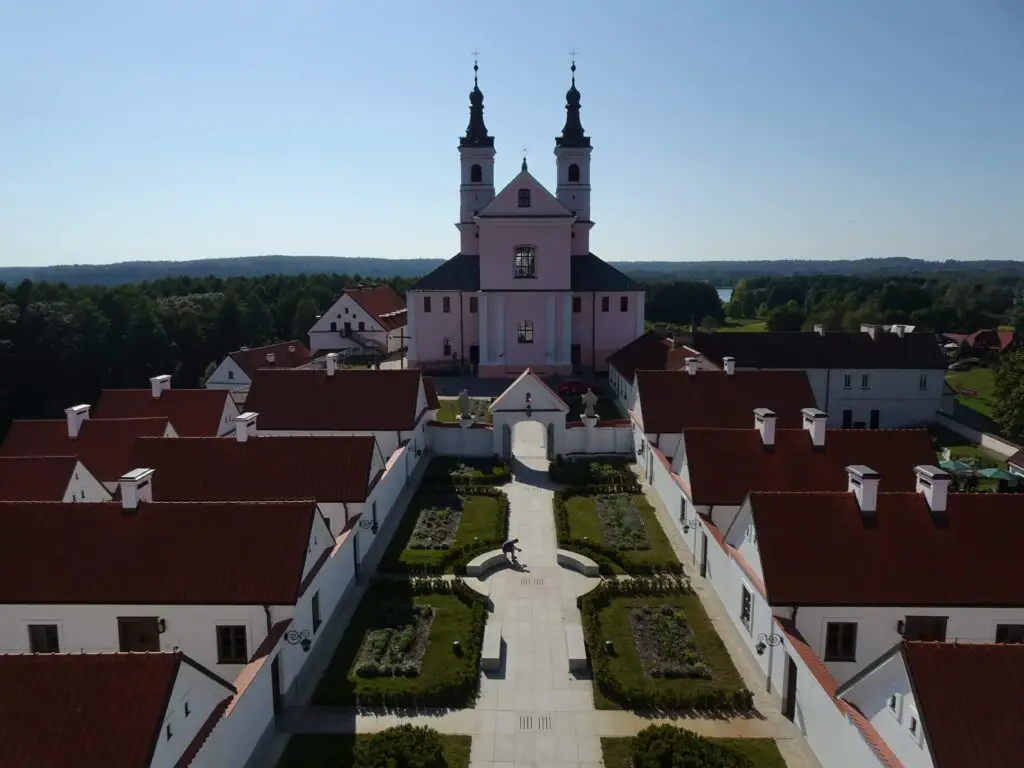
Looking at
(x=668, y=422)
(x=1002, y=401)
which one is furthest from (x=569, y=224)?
(x=1002, y=401)

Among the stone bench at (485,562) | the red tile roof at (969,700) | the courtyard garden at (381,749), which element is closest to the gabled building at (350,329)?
the stone bench at (485,562)

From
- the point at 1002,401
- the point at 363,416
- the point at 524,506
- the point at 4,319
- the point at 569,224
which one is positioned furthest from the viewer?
the point at 4,319

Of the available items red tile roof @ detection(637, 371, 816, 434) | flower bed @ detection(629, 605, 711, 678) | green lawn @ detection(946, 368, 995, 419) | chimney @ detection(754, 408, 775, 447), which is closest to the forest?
green lawn @ detection(946, 368, 995, 419)

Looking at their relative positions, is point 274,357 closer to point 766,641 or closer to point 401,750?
point 401,750

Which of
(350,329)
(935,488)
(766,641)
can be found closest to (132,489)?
(766,641)

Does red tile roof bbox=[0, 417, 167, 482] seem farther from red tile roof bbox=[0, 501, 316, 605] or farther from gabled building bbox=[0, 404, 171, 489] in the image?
red tile roof bbox=[0, 501, 316, 605]

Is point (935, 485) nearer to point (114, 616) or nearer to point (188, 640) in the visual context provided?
point (188, 640)
